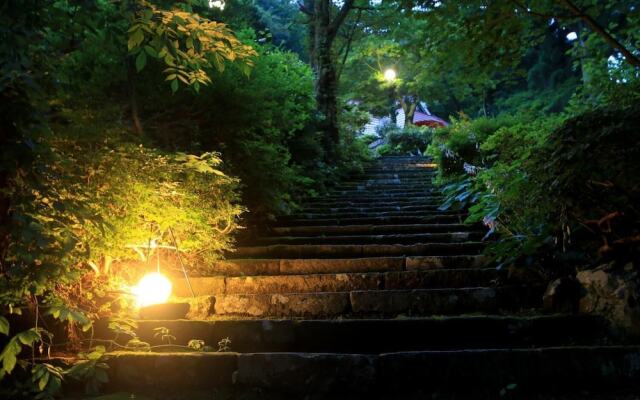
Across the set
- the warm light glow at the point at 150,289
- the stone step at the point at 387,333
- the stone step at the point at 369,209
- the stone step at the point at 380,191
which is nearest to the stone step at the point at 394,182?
the stone step at the point at 380,191

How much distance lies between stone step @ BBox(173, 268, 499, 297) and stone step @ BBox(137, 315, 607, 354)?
849 mm

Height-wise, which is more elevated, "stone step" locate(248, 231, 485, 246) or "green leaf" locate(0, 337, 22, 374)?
"stone step" locate(248, 231, 485, 246)

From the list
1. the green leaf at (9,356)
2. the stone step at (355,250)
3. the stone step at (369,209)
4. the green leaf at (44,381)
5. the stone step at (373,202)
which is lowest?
the green leaf at (44,381)

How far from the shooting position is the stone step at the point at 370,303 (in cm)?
385

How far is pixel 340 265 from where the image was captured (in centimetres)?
490

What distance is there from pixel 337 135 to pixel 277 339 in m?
9.15

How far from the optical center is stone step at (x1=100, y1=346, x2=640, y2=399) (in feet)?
9.01

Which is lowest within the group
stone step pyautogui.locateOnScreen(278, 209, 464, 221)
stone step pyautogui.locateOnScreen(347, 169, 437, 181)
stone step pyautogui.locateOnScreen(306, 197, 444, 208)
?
stone step pyautogui.locateOnScreen(278, 209, 464, 221)

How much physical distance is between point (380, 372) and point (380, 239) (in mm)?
3100

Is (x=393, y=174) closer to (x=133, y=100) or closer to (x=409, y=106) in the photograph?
(x=133, y=100)

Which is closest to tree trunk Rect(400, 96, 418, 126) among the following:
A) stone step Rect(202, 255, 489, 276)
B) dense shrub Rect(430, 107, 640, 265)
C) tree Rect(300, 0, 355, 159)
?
tree Rect(300, 0, 355, 159)

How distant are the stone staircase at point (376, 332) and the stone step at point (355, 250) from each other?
13 millimetres

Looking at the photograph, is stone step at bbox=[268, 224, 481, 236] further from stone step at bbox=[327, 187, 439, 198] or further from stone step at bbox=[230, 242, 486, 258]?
stone step at bbox=[327, 187, 439, 198]

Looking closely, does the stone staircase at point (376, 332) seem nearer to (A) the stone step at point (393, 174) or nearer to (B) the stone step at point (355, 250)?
(B) the stone step at point (355, 250)
